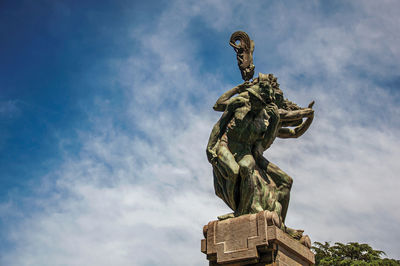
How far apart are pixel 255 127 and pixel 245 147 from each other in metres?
0.45

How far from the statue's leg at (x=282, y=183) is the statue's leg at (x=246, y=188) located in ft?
2.54

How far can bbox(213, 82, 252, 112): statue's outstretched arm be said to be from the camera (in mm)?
9312

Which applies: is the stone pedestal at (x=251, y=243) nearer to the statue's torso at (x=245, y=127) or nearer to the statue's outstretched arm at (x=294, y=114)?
the statue's torso at (x=245, y=127)

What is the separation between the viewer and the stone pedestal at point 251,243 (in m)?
7.43

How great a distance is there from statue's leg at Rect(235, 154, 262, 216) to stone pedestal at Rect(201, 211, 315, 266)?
0.38 meters

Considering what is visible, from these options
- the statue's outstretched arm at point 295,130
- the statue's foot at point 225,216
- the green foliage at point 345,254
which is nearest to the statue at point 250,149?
the statue's foot at point 225,216

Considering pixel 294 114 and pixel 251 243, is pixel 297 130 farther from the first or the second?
pixel 251 243

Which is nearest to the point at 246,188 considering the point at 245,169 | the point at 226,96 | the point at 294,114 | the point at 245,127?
the point at 245,169

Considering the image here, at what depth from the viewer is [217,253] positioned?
7.78 metres

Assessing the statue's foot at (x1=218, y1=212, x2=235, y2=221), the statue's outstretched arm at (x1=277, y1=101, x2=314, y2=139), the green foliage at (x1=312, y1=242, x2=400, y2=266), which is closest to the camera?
the statue's foot at (x1=218, y1=212, x2=235, y2=221)

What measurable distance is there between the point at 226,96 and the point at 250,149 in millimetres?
1326

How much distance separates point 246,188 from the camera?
8.23m

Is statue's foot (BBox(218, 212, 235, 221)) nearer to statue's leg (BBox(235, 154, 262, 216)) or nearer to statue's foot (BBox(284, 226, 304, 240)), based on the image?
statue's leg (BBox(235, 154, 262, 216))

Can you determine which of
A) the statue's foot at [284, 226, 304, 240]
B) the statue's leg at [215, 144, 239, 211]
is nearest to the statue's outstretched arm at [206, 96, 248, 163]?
the statue's leg at [215, 144, 239, 211]
